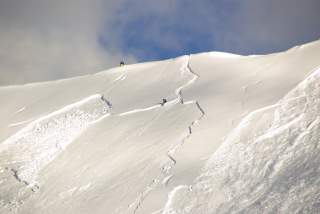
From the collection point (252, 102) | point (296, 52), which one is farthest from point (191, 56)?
point (252, 102)

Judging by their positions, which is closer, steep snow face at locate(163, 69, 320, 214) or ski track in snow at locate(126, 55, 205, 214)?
steep snow face at locate(163, 69, 320, 214)

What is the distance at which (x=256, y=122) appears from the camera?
20.1 meters

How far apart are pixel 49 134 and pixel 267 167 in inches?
441

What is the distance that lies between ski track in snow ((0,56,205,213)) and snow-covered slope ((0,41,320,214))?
55 millimetres

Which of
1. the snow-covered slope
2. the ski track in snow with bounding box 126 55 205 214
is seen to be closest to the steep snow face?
the snow-covered slope

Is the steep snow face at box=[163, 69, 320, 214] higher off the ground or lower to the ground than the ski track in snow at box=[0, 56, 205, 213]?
lower

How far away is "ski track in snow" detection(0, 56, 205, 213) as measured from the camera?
76.8ft

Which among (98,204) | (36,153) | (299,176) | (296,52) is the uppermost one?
(296,52)

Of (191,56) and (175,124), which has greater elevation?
(191,56)

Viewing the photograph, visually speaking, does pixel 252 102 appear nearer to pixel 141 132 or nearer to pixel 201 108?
pixel 201 108

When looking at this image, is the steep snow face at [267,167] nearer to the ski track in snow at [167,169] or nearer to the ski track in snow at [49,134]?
the ski track in snow at [167,169]

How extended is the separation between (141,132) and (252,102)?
4812 mm

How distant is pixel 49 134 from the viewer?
25.0 meters

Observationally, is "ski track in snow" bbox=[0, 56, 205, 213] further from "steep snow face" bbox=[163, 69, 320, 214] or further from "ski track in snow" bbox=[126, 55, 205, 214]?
"steep snow face" bbox=[163, 69, 320, 214]
